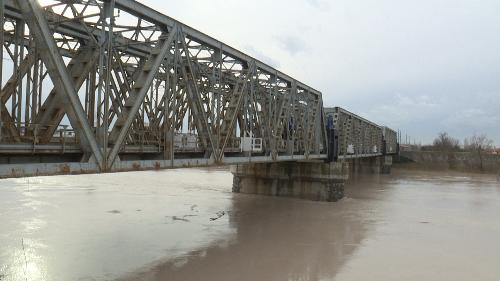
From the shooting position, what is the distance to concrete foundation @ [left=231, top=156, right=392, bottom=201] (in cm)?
3688

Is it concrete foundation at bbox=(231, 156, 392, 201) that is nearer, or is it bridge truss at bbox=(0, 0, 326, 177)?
bridge truss at bbox=(0, 0, 326, 177)

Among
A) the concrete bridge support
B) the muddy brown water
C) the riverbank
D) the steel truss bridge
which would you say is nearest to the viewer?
the steel truss bridge

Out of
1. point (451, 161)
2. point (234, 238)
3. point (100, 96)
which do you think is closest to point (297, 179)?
point (234, 238)

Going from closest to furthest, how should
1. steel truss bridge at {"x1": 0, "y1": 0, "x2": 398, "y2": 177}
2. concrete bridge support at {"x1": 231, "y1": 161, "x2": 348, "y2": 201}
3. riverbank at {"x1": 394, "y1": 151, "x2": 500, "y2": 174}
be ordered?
steel truss bridge at {"x1": 0, "y1": 0, "x2": 398, "y2": 177}
concrete bridge support at {"x1": 231, "y1": 161, "x2": 348, "y2": 201}
riverbank at {"x1": 394, "y1": 151, "x2": 500, "y2": 174}

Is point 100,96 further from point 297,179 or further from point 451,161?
point 451,161

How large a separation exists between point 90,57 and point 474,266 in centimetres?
1736

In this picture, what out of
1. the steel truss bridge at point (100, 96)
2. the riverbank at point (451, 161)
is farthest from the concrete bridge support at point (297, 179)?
the riverbank at point (451, 161)

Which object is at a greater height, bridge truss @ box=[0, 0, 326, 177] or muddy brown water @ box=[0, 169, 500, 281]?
bridge truss @ box=[0, 0, 326, 177]

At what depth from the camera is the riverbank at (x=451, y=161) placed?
302ft

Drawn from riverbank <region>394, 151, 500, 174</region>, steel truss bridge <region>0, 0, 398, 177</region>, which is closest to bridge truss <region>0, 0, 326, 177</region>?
steel truss bridge <region>0, 0, 398, 177</region>

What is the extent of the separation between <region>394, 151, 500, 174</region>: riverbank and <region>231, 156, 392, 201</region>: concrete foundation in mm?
65007

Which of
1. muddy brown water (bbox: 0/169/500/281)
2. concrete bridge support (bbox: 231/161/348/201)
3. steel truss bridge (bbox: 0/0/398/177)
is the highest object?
steel truss bridge (bbox: 0/0/398/177)

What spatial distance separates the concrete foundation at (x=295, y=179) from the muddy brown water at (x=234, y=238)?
4.25 ft

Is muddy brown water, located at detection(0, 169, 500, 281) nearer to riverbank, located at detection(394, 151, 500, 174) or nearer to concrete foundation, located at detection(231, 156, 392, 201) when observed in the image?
concrete foundation, located at detection(231, 156, 392, 201)
